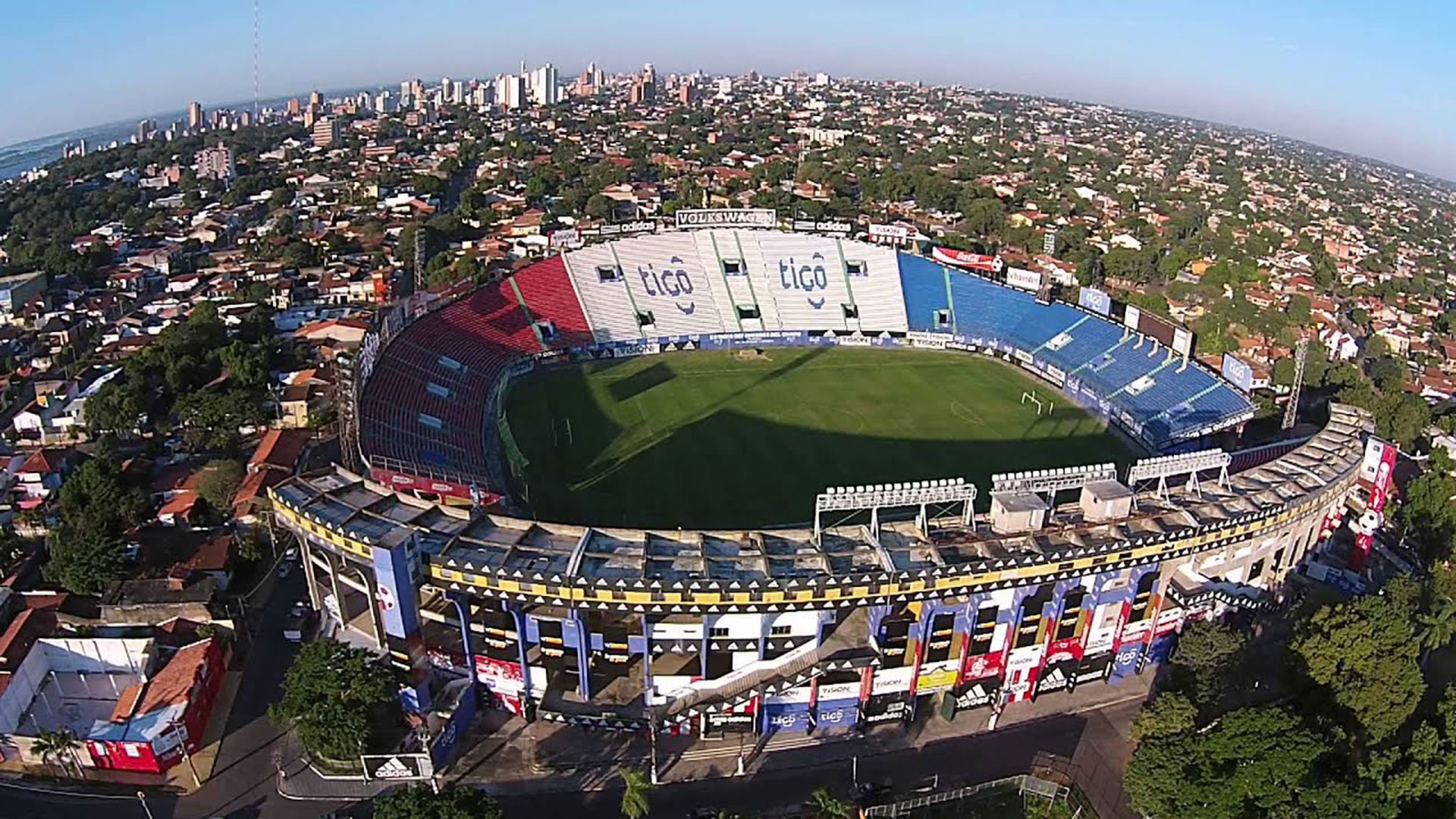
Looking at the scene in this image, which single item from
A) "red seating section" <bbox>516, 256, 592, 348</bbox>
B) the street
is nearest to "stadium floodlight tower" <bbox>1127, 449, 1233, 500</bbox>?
the street

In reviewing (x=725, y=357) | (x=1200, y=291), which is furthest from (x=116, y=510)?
(x=1200, y=291)

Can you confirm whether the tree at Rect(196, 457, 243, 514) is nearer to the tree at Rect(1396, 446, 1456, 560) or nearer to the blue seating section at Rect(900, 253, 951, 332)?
the blue seating section at Rect(900, 253, 951, 332)

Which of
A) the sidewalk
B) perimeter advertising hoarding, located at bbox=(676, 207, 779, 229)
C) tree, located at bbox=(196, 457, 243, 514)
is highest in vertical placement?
perimeter advertising hoarding, located at bbox=(676, 207, 779, 229)

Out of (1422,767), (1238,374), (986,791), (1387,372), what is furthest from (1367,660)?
(1387,372)

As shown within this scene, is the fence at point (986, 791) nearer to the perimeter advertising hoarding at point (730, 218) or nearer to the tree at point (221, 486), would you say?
the tree at point (221, 486)

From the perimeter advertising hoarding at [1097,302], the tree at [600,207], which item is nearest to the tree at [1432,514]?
the perimeter advertising hoarding at [1097,302]

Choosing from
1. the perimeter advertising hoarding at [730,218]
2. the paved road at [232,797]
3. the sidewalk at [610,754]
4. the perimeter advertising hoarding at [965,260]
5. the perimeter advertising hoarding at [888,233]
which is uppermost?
the perimeter advertising hoarding at [730,218]

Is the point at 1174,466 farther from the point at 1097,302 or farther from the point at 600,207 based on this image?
the point at 600,207
